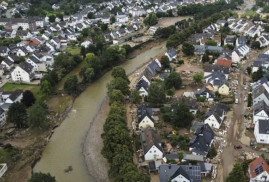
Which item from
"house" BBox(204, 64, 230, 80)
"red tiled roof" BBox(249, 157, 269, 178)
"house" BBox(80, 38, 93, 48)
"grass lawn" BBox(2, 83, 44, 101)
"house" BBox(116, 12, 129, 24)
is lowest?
"house" BBox(116, 12, 129, 24)

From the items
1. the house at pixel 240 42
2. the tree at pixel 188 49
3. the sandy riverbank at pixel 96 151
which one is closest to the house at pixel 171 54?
the tree at pixel 188 49

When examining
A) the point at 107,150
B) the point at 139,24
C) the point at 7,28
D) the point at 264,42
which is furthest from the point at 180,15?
the point at 107,150

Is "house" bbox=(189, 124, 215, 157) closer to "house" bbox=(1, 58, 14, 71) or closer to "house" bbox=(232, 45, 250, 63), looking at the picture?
"house" bbox=(232, 45, 250, 63)

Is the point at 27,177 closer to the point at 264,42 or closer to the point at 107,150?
the point at 107,150

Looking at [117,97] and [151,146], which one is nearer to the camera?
[151,146]

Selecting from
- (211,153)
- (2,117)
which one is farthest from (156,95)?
(2,117)

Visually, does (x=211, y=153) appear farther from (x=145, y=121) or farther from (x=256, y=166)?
(x=145, y=121)

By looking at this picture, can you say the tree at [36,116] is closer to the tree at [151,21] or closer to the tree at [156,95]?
the tree at [156,95]

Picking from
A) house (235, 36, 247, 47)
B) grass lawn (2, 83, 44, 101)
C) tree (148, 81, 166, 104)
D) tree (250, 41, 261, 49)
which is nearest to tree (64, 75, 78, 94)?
grass lawn (2, 83, 44, 101)
